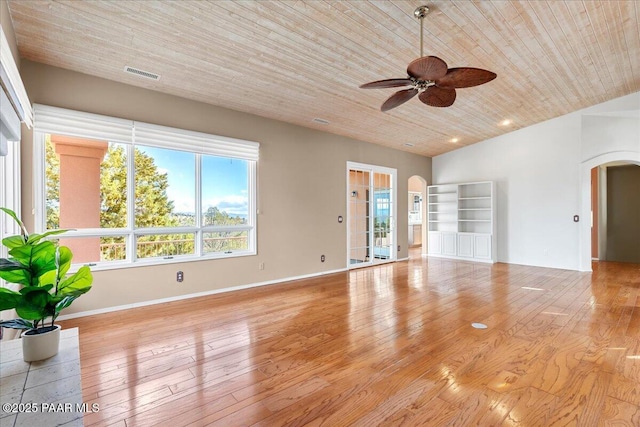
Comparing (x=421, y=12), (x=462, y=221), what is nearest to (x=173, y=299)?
(x=421, y=12)

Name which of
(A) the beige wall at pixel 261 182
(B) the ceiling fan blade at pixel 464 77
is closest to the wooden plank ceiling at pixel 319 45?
(A) the beige wall at pixel 261 182

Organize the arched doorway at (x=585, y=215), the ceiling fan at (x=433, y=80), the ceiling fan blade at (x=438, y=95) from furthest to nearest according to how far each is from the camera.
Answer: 1. the arched doorway at (x=585, y=215)
2. the ceiling fan blade at (x=438, y=95)
3. the ceiling fan at (x=433, y=80)

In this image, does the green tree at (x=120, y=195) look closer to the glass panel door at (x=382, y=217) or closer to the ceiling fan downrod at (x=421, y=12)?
the ceiling fan downrod at (x=421, y=12)

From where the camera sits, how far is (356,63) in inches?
153

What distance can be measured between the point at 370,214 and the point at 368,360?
16.1ft

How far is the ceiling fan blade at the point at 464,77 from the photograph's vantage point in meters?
2.80

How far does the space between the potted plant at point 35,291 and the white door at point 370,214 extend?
5.45 metres

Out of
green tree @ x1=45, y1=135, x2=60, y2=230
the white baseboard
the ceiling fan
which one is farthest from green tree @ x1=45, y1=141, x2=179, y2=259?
the ceiling fan

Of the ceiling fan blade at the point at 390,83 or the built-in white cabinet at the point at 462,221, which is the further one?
the built-in white cabinet at the point at 462,221

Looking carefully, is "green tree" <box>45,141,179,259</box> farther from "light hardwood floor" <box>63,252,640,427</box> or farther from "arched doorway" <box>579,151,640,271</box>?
"arched doorway" <box>579,151,640,271</box>

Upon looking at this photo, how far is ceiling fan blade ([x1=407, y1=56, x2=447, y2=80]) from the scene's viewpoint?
2609 millimetres

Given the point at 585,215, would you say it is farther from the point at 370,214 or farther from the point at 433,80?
the point at 433,80

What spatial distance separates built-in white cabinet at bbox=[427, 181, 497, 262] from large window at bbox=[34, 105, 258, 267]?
568 cm

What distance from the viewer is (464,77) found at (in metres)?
2.92
